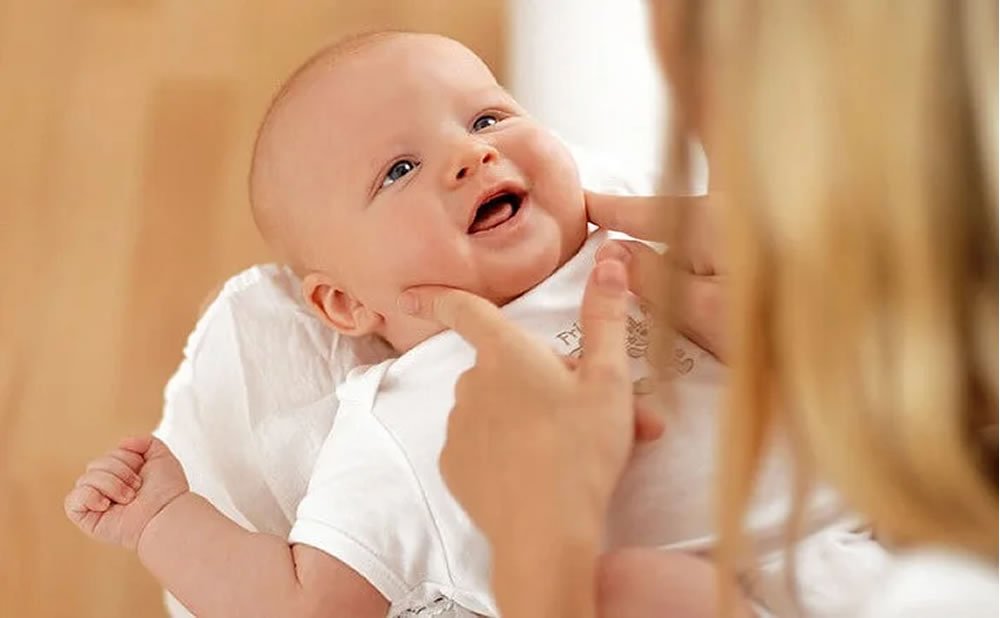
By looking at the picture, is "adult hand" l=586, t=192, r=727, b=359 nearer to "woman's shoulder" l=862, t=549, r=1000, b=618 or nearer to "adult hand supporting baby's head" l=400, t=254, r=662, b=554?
"adult hand supporting baby's head" l=400, t=254, r=662, b=554

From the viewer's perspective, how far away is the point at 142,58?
1.77 m

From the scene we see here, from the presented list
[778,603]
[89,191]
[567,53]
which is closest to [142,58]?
[89,191]

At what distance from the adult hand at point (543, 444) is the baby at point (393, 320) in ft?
0.24

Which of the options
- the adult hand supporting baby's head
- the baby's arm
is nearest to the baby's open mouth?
the adult hand supporting baby's head

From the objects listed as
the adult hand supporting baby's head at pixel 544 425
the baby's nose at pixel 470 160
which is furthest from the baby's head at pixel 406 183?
the adult hand supporting baby's head at pixel 544 425

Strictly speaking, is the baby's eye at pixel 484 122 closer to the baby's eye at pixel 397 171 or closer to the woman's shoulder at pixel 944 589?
the baby's eye at pixel 397 171

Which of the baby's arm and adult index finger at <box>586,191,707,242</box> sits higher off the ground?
adult index finger at <box>586,191,707,242</box>

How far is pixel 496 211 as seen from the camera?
103 centimetres

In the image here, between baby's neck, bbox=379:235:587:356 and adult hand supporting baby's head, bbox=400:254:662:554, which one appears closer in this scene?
adult hand supporting baby's head, bbox=400:254:662:554

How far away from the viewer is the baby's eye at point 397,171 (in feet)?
3.46

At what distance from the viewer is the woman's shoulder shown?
0.71 metres

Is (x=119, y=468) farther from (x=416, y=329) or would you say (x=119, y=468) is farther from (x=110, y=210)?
(x=110, y=210)

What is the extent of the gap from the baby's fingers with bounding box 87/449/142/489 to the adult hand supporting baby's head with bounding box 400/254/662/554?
0.99 ft

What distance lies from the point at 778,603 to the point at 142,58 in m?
1.19
